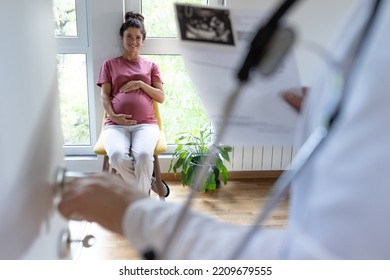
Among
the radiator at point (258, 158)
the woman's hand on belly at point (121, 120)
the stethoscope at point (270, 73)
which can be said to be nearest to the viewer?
the stethoscope at point (270, 73)

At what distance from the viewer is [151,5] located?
2.70 metres

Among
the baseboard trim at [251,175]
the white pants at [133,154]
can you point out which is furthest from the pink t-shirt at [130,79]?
the baseboard trim at [251,175]

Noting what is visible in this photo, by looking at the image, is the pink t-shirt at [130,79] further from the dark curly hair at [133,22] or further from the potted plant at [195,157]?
the potted plant at [195,157]

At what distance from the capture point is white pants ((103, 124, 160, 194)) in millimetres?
2170

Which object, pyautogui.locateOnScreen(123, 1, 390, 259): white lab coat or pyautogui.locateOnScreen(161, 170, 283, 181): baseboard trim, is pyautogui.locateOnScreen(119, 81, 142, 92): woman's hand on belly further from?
pyautogui.locateOnScreen(123, 1, 390, 259): white lab coat

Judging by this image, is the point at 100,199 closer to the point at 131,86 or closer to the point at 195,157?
Result: the point at 131,86

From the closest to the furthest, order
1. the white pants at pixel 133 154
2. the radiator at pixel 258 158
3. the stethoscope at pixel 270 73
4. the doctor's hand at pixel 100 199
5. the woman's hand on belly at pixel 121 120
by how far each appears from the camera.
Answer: the stethoscope at pixel 270 73 < the doctor's hand at pixel 100 199 < the white pants at pixel 133 154 < the woman's hand on belly at pixel 121 120 < the radiator at pixel 258 158

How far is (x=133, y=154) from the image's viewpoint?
224 centimetres

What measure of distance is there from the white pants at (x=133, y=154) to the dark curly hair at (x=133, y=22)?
2.16 feet

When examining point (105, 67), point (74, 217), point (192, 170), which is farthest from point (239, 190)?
point (74, 217)

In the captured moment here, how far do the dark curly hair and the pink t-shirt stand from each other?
0.17 metres

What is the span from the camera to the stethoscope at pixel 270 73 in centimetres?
34

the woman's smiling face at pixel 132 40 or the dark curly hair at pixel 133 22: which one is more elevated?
the dark curly hair at pixel 133 22


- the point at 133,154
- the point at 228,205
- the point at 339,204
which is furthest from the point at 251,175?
the point at 339,204
